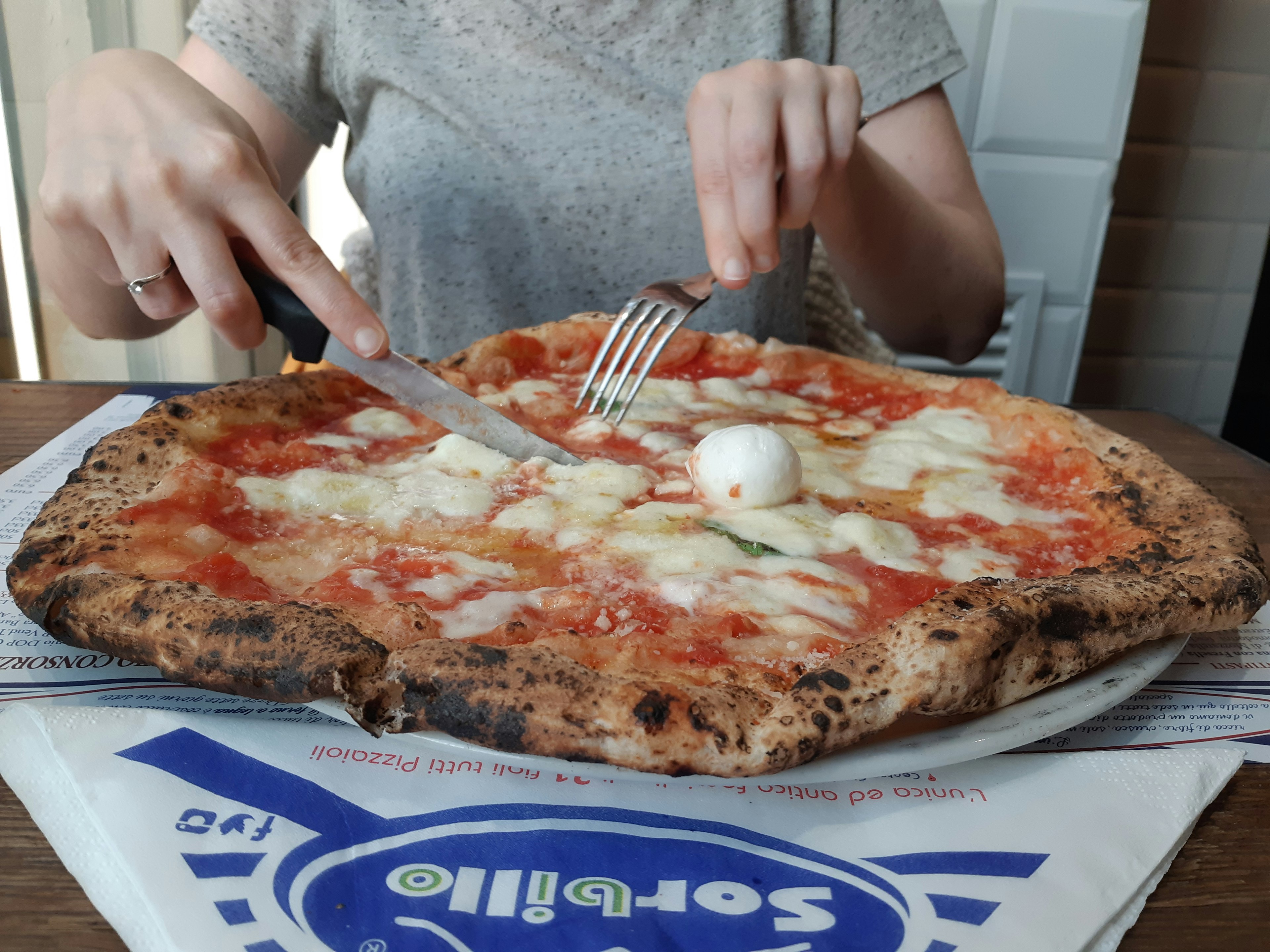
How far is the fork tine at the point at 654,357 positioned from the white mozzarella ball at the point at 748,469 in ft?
0.71

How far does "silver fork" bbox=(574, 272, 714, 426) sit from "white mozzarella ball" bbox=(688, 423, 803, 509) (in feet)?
0.72

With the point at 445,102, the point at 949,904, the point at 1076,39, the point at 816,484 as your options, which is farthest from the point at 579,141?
the point at 1076,39

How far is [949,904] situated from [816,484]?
553 mm

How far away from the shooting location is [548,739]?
61 centimetres

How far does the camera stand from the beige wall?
3500 mm

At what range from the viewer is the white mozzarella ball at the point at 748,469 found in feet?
3.15

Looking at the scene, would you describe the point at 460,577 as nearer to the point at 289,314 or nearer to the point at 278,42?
the point at 289,314

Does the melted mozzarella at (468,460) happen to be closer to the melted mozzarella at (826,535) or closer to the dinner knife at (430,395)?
the dinner knife at (430,395)

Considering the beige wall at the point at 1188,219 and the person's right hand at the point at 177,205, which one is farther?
the beige wall at the point at 1188,219

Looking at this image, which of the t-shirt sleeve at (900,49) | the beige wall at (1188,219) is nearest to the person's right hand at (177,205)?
the t-shirt sleeve at (900,49)

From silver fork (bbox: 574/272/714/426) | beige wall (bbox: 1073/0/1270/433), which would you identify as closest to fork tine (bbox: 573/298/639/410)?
silver fork (bbox: 574/272/714/426)

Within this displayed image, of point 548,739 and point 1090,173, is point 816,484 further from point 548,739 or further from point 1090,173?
point 1090,173

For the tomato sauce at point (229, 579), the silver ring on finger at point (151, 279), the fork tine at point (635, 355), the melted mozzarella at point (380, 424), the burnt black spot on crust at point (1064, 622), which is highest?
the silver ring on finger at point (151, 279)

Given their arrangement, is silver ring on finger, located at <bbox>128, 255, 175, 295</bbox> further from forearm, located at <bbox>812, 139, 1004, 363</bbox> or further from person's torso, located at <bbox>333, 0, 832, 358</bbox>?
forearm, located at <bbox>812, 139, 1004, 363</bbox>
